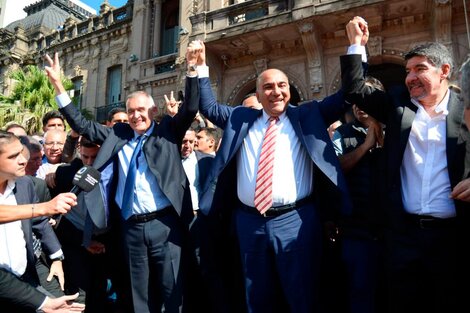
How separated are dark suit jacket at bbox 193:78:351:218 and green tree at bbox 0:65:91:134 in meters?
10.5

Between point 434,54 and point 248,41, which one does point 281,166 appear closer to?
point 434,54

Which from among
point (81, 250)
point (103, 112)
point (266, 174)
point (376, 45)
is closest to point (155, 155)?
point (266, 174)

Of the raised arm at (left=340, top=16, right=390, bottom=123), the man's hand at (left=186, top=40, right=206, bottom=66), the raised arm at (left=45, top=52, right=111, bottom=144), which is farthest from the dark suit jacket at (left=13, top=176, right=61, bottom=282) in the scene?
the raised arm at (left=340, top=16, right=390, bottom=123)

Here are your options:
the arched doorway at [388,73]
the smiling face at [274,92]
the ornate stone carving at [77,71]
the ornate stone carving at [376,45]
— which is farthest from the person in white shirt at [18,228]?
the ornate stone carving at [77,71]

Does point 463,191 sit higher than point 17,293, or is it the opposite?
point 463,191

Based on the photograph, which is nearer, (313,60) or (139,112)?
(139,112)

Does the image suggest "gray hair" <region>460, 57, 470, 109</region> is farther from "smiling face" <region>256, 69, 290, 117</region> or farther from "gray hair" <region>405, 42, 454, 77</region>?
"smiling face" <region>256, 69, 290, 117</region>

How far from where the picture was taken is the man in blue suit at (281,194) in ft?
8.75

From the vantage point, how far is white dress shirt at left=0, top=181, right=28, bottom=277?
279 cm

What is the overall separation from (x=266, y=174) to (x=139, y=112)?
1406mm

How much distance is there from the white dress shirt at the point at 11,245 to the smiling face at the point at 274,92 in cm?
220

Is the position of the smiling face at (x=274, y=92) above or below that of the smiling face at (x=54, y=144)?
above

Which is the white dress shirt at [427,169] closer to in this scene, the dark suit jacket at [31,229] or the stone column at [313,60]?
the dark suit jacket at [31,229]

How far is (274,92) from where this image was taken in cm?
296
